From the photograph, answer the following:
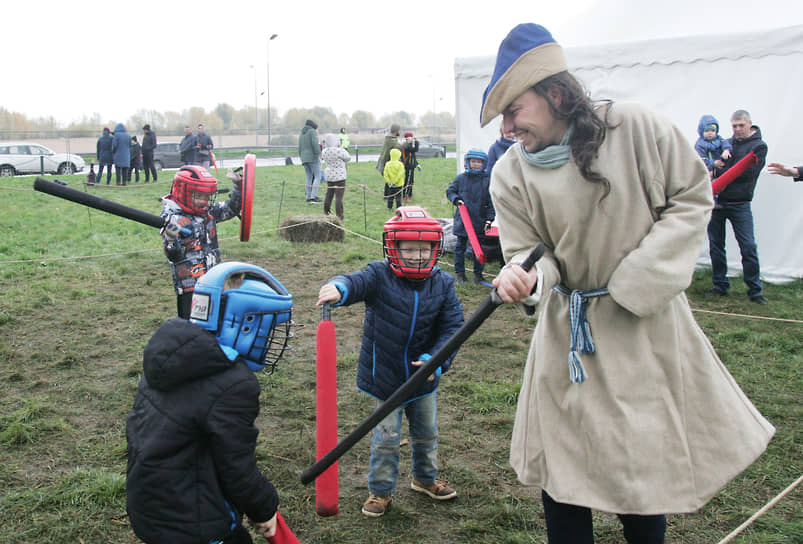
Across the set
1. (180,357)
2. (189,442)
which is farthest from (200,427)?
(180,357)

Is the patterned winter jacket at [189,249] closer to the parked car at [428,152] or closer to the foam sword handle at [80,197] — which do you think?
the foam sword handle at [80,197]

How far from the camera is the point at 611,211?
81.4 inches

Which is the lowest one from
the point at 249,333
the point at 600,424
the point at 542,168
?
the point at 600,424

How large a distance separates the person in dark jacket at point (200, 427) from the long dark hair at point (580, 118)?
115 centimetres

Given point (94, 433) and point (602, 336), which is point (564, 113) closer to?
point (602, 336)

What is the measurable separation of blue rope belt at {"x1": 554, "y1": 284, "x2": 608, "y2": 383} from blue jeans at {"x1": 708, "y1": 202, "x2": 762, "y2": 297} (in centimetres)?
642

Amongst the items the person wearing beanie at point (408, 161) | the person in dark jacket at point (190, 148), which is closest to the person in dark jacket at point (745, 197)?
the person wearing beanie at point (408, 161)

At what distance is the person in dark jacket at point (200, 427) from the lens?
213cm

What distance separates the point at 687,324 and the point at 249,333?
1450mm

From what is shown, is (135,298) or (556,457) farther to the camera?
(135,298)

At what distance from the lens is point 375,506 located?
3410 mm

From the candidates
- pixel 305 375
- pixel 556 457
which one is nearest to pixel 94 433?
pixel 305 375

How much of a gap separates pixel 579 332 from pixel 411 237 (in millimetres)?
1224

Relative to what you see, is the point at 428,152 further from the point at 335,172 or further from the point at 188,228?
the point at 188,228
